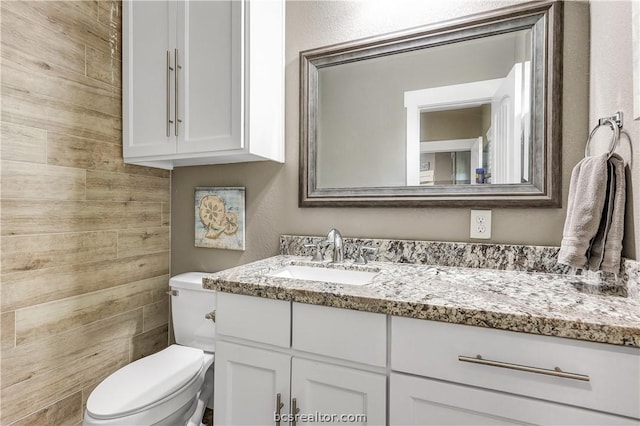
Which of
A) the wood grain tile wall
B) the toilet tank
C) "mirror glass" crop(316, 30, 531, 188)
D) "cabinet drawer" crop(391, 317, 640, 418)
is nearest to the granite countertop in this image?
"cabinet drawer" crop(391, 317, 640, 418)

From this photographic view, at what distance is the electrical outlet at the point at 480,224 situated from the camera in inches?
50.6

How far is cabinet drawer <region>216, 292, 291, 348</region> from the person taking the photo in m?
0.97

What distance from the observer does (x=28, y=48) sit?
1299 millimetres

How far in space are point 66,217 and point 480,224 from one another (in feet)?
5.77

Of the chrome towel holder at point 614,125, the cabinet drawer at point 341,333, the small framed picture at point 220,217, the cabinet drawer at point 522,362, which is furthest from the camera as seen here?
the small framed picture at point 220,217

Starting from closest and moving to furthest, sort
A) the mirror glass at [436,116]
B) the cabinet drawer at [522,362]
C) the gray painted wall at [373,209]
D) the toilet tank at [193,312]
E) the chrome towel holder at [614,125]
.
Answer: the cabinet drawer at [522,362]
the chrome towel holder at [614,125]
the gray painted wall at [373,209]
the mirror glass at [436,116]
the toilet tank at [193,312]

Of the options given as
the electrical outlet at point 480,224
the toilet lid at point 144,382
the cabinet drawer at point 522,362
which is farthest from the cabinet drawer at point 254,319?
the electrical outlet at point 480,224

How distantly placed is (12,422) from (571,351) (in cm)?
188

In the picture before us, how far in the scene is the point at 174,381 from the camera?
132cm

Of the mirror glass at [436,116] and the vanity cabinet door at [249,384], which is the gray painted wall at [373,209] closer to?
the mirror glass at [436,116]

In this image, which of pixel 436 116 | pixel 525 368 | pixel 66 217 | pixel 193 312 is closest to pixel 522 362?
pixel 525 368

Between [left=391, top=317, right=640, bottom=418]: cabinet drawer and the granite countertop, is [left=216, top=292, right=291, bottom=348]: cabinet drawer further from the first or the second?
[left=391, top=317, right=640, bottom=418]: cabinet drawer

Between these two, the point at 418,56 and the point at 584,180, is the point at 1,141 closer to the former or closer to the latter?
the point at 418,56

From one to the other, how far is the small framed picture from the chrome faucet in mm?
564
